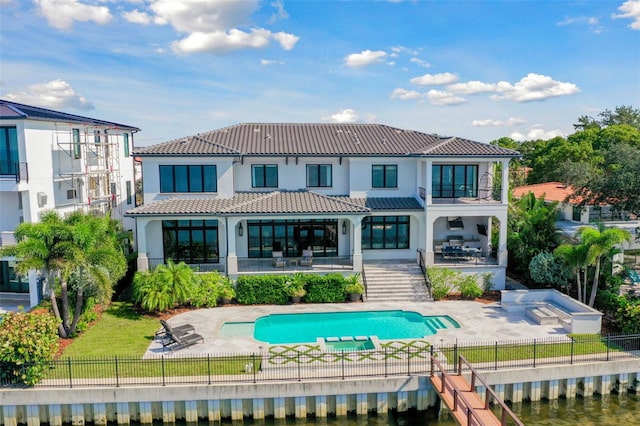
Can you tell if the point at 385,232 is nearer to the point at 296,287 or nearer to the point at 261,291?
the point at 296,287

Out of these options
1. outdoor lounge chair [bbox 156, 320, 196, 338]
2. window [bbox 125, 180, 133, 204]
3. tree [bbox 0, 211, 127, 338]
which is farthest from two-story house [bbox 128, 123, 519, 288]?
window [bbox 125, 180, 133, 204]

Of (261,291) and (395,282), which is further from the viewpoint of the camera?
(395,282)

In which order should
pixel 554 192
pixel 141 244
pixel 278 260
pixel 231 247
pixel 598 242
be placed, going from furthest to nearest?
pixel 554 192, pixel 278 260, pixel 141 244, pixel 231 247, pixel 598 242

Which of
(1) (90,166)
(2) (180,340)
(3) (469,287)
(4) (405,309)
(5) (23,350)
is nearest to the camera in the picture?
(5) (23,350)

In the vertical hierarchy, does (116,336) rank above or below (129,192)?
below

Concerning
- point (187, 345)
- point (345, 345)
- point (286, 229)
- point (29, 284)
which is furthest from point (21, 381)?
point (286, 229)

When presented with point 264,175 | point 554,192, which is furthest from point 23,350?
point 554,192

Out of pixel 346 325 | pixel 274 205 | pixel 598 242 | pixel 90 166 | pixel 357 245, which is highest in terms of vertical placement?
pixel 90 166
